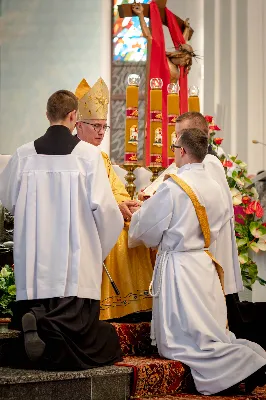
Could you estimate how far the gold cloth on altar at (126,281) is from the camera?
18.4 ft

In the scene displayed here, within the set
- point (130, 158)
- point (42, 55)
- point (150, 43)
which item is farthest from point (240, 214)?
point (42, 55)

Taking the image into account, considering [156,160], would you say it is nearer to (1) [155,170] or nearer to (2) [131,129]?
(1) [155,170]

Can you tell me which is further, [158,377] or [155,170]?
[155,170]

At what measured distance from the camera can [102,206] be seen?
4.98 meters

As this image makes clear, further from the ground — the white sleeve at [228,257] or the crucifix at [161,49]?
the crucifix at [161,49]

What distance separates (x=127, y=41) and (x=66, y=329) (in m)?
6.30

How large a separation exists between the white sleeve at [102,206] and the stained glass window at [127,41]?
215 inches

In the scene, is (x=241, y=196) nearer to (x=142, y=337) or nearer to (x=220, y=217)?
(x=220, y=217)

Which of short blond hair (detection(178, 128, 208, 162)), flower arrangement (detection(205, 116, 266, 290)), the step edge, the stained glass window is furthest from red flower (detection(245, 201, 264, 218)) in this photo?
the stained glass window

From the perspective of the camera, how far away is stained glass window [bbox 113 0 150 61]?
33.9ft

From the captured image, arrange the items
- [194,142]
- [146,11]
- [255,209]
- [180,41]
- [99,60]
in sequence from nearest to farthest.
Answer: [194,142] → [255,209] → [146,11] → [180,41] → [99,60]

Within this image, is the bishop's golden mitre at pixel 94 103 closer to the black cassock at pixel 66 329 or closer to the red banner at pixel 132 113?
the red banner at pixel 132 113

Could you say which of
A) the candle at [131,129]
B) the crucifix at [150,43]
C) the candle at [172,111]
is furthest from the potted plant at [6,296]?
the crucifix at [150,43]

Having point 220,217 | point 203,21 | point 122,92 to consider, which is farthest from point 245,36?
point 220,217
